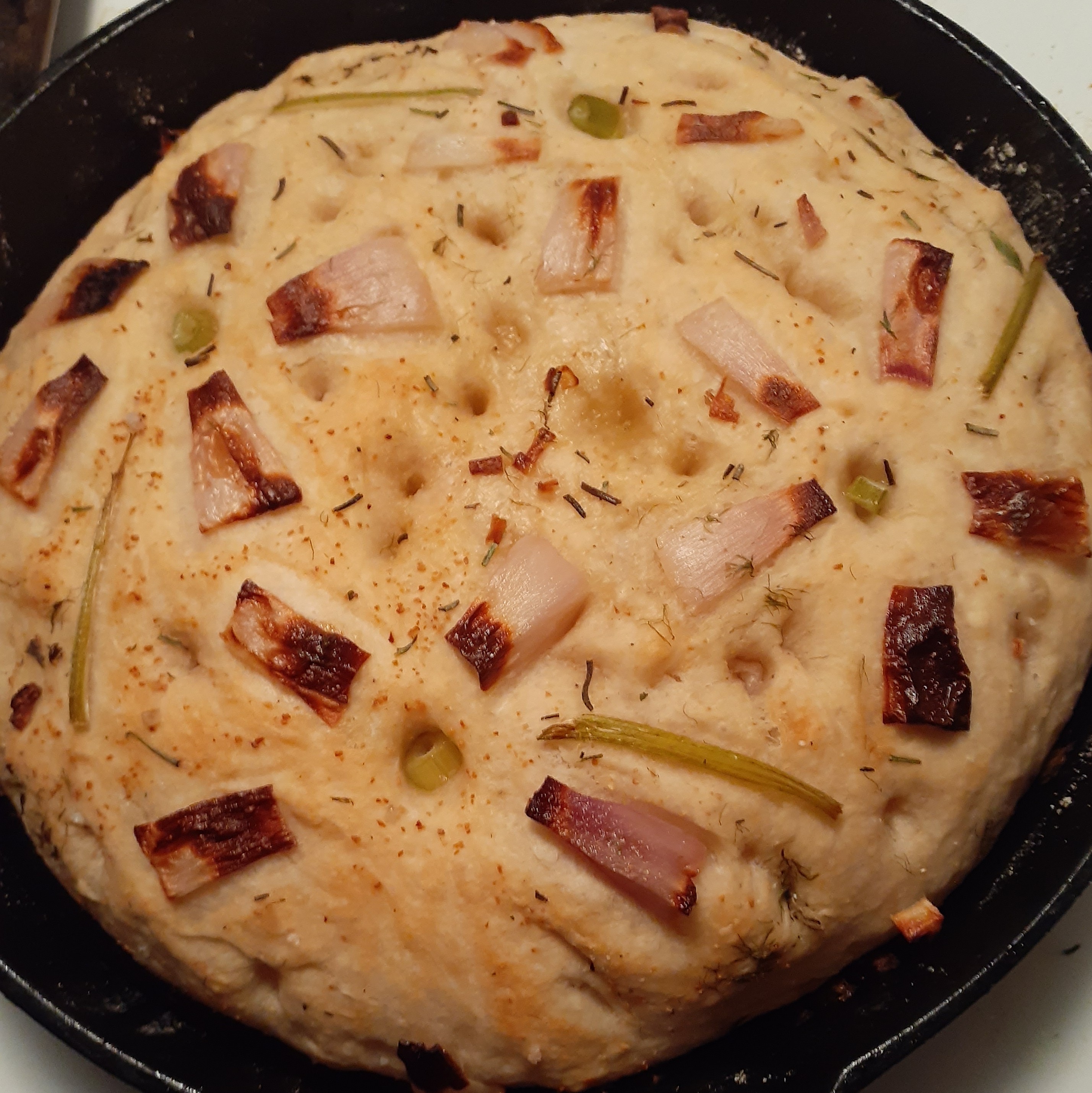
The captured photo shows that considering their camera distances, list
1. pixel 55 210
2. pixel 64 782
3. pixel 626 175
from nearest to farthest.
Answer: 1. pixel 64 782
2. pixel 626 175
3. pixel 55 210

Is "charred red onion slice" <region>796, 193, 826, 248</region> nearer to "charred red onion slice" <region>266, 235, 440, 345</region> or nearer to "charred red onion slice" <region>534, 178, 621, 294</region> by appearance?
"charred red onion slice" <region>534, 178, 621, 294</region>

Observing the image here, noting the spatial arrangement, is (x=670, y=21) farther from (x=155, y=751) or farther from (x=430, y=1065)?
(x=430, y=1065)

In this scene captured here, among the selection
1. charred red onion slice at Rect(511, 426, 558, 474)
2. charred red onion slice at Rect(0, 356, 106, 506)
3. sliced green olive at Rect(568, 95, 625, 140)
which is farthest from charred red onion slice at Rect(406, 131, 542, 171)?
charred red onion slice at Rect(0, 356, 106, 506)

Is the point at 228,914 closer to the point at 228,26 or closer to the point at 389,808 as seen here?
the point at 389,808

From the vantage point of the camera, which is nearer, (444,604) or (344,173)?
(444,604)

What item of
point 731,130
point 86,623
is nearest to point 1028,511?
point 731,130

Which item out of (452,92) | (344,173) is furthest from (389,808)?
(452,92)
